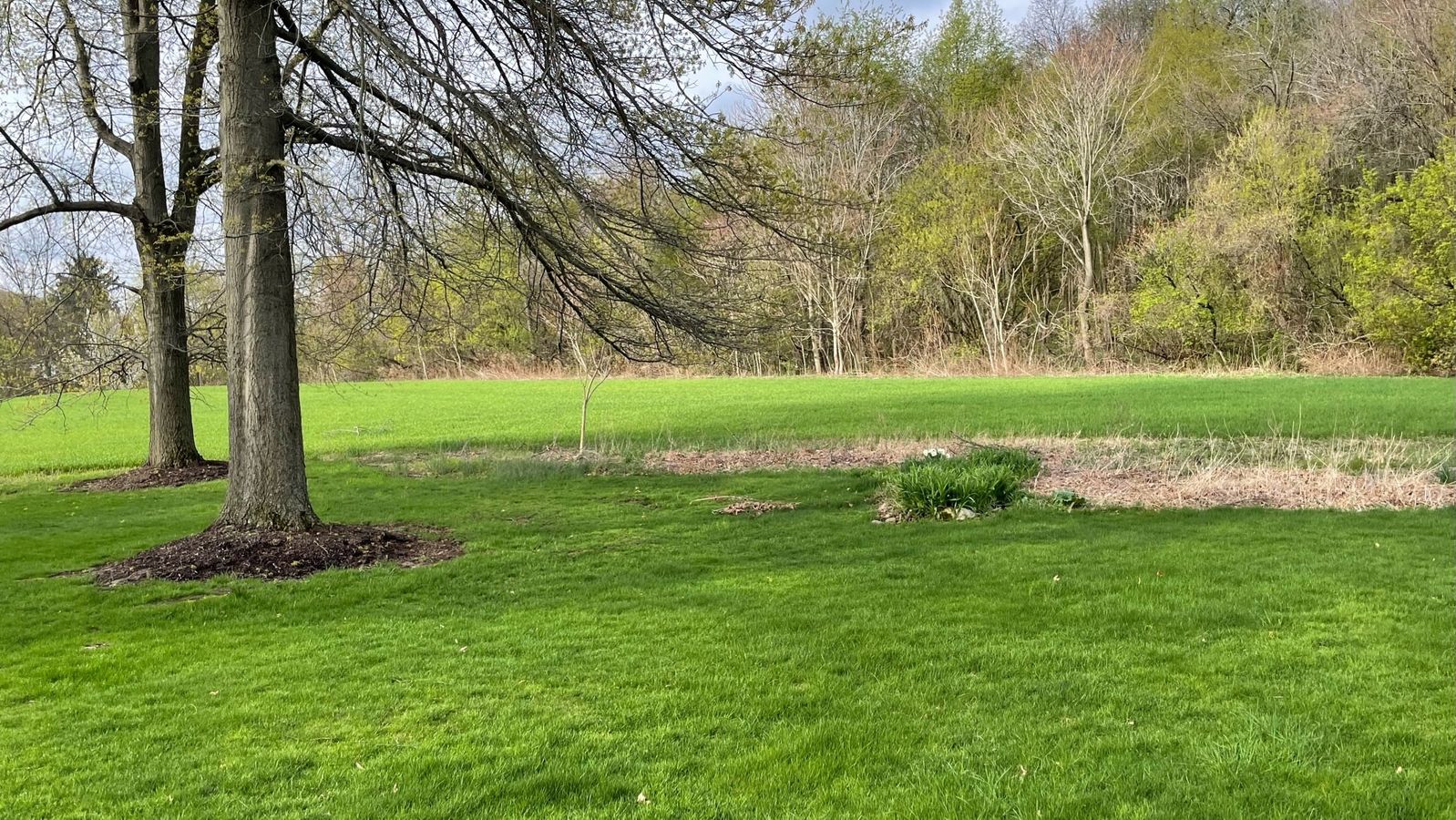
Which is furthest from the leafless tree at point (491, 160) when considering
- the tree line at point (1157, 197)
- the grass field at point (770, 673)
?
the tree line at point (1157, 197)

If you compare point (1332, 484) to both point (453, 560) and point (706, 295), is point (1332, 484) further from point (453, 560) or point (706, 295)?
point (453, 560)

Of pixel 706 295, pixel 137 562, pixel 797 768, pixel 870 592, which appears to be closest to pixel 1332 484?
pixel 870 592

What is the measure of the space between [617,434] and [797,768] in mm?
14301

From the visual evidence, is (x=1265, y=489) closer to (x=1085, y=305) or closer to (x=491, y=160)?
(x=491, y=160)

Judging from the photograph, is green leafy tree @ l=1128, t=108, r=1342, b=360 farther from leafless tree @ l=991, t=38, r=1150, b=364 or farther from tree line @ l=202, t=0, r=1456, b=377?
leafless tree @ l=991, t=38, r=1150, b=364

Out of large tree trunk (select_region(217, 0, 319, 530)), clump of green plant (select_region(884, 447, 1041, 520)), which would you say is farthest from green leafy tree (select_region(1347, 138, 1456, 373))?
large tree trunk (select_region(217, 0, 319, 530))

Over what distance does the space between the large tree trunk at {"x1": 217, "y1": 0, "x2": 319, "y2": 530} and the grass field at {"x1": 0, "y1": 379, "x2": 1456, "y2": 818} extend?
1.04 m

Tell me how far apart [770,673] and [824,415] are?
586 inches

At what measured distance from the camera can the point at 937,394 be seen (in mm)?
22953

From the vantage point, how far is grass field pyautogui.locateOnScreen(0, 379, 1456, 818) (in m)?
3.24

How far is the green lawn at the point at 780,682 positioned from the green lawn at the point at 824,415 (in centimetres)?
786

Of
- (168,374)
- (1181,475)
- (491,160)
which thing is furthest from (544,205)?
(168,374)

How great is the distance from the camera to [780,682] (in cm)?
431

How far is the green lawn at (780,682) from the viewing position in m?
3.23
